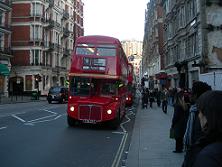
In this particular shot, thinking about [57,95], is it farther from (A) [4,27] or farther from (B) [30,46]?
(B) [30,46]

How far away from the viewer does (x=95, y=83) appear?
63.5 ft

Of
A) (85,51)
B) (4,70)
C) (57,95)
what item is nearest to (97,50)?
(85,51)

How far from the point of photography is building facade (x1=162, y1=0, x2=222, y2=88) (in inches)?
1070

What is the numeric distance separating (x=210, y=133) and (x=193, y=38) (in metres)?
32.2

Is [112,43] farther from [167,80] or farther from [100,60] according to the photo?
[167,80]

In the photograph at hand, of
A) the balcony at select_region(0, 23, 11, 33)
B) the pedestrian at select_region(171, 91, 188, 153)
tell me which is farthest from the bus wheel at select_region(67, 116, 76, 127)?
the balcony at select_region(0, 23, 11, 33)

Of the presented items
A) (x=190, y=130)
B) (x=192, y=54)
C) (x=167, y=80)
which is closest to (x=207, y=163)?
(x=190, y=130)

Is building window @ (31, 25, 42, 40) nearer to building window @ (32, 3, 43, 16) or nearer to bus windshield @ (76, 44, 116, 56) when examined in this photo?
building window @ (32, 3, 43, 16)

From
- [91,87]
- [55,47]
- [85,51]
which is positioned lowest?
[91,87]

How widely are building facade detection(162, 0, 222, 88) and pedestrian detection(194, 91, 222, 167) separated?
22.8m

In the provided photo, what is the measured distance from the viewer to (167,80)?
51656mm

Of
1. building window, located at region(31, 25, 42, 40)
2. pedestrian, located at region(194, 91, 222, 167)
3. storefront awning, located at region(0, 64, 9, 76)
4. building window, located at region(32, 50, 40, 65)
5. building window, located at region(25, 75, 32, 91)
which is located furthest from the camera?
building window, located at region(31, 25, 42, 40)

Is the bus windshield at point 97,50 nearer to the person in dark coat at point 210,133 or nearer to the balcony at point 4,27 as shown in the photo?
the person in dark coat at point 210,133

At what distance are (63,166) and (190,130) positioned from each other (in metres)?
4.35
